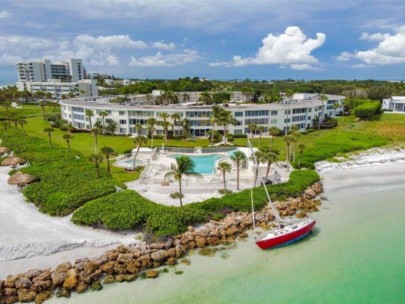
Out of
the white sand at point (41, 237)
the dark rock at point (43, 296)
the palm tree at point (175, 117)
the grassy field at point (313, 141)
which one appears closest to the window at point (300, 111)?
the grassy field at point (313, 141)

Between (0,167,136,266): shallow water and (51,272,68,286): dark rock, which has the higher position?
(0,167,136,266): shallow water

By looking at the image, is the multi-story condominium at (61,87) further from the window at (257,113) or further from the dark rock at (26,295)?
the dark rock at (26,295)

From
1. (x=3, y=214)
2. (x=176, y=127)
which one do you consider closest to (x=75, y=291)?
(x=3, y=214)

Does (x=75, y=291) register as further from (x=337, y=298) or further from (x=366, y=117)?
(x=366, y=117)

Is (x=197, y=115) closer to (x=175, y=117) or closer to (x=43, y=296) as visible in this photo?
(x=175, y=117)

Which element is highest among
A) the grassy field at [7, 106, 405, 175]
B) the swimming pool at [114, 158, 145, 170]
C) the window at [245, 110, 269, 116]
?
the window at [245, 110, 269, 116]

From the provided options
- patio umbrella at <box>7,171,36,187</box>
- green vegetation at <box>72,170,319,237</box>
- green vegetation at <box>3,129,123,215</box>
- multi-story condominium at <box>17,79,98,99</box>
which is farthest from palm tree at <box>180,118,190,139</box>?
multi-story condominium at <box>17,79,98,99</box>

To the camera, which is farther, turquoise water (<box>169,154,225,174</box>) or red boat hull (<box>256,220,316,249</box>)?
turquoise water (<box>169,154,225,174</box>)

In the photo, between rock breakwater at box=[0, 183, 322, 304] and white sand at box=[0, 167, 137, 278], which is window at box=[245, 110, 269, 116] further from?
white sand at box=[0, 167, 137, 278]

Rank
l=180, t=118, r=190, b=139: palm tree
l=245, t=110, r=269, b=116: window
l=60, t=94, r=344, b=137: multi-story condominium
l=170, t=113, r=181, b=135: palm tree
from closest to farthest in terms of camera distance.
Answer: l=170, t=113, r=181, b=135: palm tree → l=180, t=118, r=190, b=139: palm tree → l=60, t=94, r=344, b=137: multi-story condominium → l=245, t=110, r=269, b=116: window
